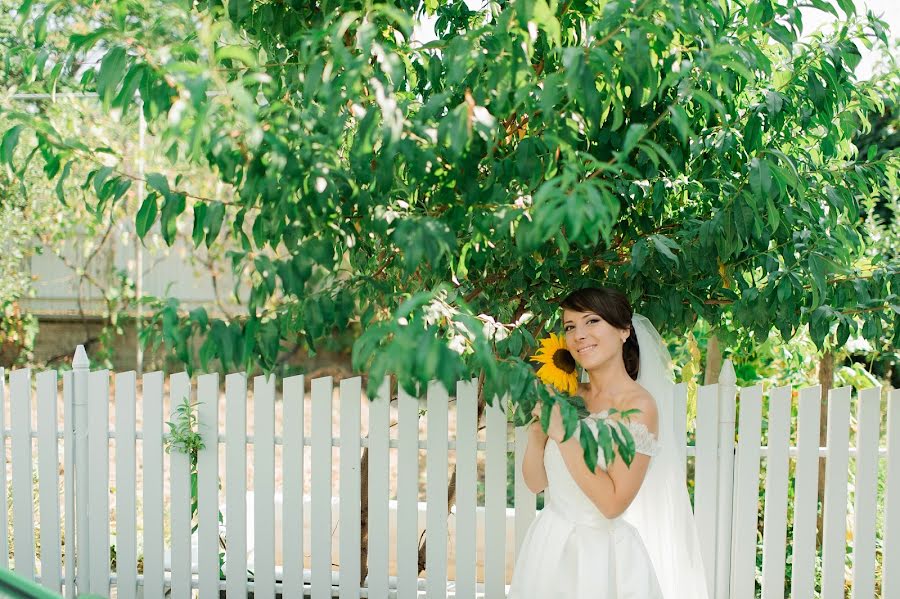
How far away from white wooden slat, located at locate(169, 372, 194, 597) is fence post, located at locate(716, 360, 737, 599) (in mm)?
1952

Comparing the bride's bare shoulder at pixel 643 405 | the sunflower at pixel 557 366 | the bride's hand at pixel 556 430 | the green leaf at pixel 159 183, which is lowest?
the bride's hand at pixel 556 430

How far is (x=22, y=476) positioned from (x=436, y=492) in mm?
1712

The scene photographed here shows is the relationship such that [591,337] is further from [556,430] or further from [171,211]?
[171,211]

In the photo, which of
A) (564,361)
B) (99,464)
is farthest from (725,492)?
(99,464)

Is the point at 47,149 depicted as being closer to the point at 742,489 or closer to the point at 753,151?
the point at 753,151

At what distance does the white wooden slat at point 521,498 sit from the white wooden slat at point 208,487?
1.13m

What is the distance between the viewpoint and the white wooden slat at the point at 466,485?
306 centimetres

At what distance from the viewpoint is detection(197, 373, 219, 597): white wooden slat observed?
130 inches

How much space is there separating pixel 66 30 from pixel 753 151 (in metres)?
7.62

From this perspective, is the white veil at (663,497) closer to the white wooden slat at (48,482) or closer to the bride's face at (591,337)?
the bride's face at (591,337)

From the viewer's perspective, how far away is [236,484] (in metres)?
3.29

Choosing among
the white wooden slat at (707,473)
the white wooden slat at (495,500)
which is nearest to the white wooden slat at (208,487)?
the white wooden slat at (495,500)

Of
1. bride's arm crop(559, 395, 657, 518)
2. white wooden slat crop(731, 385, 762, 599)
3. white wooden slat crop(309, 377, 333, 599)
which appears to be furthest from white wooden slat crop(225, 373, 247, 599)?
white wooden slat crop(731, 385, 762, 599)

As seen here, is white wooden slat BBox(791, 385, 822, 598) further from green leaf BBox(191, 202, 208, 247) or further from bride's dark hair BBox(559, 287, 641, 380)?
green leaf BBox(191, 202, 208, 247)
